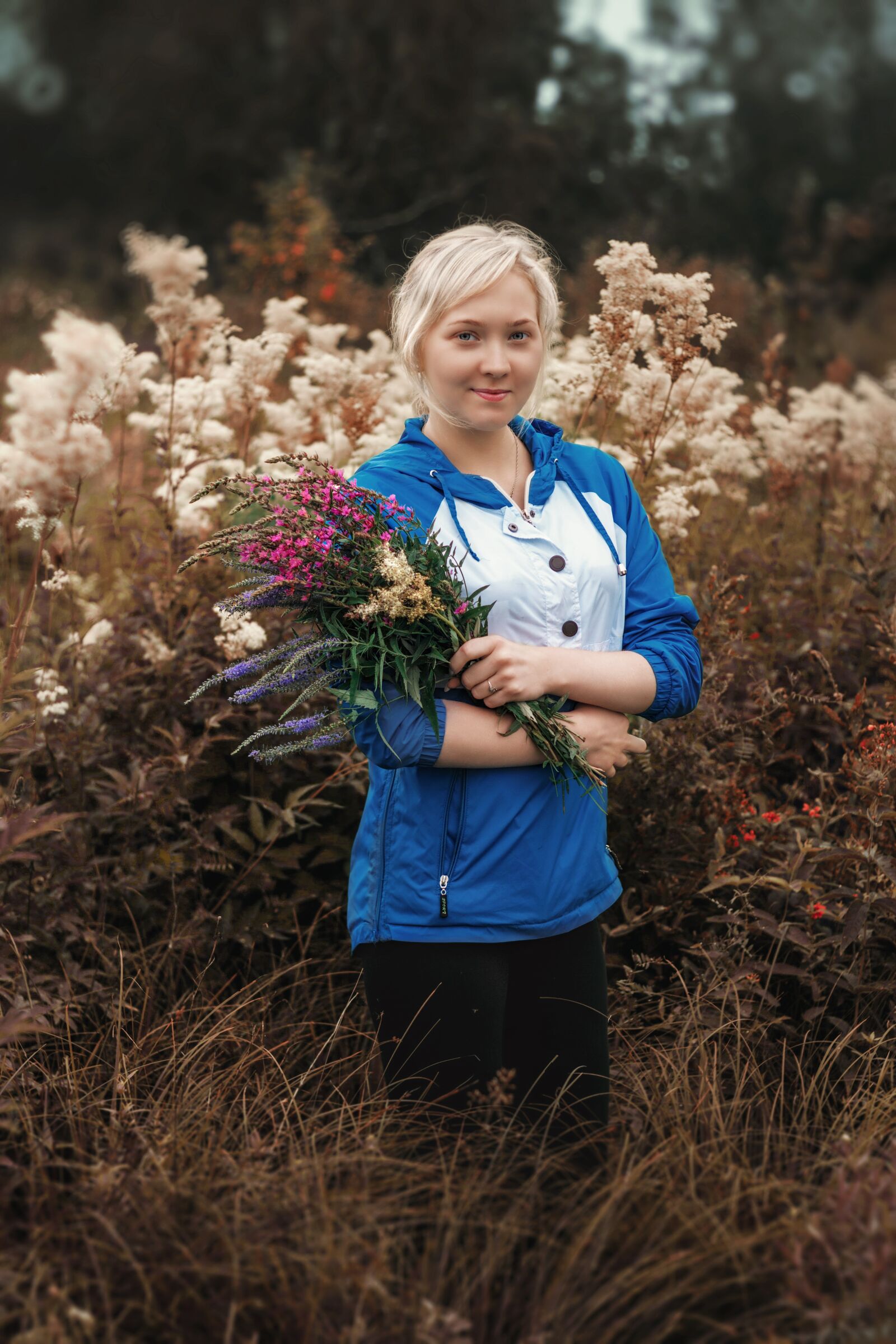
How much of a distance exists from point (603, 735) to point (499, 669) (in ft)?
1.00

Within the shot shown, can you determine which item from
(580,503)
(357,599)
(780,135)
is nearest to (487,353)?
(580,503)

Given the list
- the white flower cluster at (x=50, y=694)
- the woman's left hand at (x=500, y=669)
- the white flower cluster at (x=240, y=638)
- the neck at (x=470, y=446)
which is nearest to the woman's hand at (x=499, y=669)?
the woman's left hand at (x=500, y=669)

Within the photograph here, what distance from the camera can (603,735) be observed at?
87.3 inches

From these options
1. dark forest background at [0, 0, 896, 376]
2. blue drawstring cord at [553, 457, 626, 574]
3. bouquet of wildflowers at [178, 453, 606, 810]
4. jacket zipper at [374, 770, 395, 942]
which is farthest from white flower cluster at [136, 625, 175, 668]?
dark forest background at [0, 0, 896, 376]

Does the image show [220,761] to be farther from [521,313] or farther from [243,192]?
[243,192]

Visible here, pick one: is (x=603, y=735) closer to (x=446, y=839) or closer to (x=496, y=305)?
(x=446, y=839)

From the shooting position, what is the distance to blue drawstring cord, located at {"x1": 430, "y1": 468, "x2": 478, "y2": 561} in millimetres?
2168

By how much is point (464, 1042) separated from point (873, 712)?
5.33 feet

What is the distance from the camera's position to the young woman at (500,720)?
2.09 meters

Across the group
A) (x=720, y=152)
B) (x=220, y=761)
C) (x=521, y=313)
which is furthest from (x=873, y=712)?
(x=720, y=152)

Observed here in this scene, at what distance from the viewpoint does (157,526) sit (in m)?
3.62

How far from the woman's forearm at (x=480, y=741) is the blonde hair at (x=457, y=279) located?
0.61 m

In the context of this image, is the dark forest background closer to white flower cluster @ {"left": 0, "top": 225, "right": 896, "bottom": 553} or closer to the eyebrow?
white flower cluster @ {"left": 0, "top": 225, "right": 896, "bottom": 553}

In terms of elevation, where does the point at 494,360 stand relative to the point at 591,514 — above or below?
above
